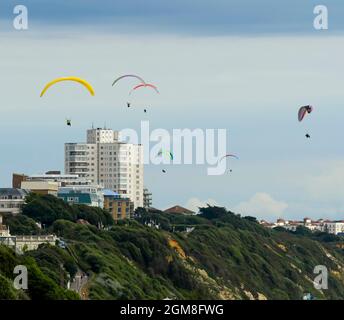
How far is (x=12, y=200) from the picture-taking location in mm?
174250

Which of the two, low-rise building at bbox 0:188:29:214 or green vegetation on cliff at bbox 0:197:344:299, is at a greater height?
low-rise building at bbox 0:188:29:214

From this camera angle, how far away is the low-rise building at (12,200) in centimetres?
17000

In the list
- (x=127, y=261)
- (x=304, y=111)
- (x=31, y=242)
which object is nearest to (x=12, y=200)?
Result: (x=127, y=261)

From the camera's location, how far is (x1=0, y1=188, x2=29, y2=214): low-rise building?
17000 centimetres

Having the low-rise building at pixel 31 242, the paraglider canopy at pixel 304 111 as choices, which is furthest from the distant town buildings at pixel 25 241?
the paraglider canopy at pixel 304 111

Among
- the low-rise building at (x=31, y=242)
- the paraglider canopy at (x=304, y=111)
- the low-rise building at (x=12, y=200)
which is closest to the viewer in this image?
the paraglider canopy at (x=304, y=111)

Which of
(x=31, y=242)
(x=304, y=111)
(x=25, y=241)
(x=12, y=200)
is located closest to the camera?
(x=304, y=111)

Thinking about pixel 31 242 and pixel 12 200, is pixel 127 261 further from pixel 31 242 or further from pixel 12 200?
A: pixel 31 242

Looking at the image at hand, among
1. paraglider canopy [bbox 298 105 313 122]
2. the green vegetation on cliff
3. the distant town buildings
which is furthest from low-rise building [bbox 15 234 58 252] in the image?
paraglider canopy [bbox 298 105 313 122]

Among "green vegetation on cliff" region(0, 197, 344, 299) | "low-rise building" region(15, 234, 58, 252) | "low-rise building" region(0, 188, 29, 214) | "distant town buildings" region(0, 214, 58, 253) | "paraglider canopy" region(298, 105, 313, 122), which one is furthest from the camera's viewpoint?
"low-rise building" region(0, 188, 29, 214)

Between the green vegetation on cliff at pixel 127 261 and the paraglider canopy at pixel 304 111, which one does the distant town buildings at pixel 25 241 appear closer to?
Answer: the green vegetation on cliff at pixel 127 261

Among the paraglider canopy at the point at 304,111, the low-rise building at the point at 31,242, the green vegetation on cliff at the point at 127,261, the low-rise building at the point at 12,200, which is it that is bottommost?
the green vegetation on cliff at the point at 127,261

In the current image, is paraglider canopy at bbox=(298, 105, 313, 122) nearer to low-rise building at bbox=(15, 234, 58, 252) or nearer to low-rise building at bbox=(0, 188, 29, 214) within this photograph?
low-rise building at bbox=(15, 234, 58, 252)
